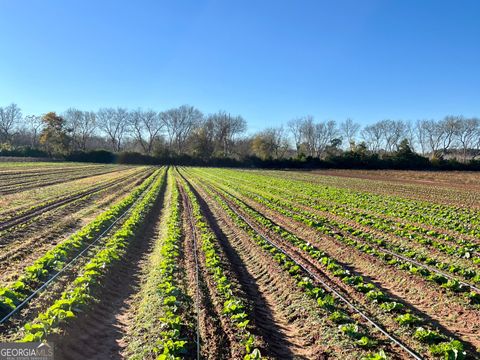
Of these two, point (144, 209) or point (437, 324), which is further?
point (144, 209)

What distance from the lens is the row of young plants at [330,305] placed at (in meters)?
6.13

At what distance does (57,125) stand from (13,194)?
3107 inches

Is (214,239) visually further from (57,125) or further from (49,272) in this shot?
(57,125)

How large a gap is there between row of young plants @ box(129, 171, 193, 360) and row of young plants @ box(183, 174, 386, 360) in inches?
116

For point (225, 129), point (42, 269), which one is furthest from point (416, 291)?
point (225, 129)

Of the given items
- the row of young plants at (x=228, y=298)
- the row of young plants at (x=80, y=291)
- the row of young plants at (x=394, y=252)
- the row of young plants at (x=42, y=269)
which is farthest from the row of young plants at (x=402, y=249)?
the row of young plants at (x=42, y=269)

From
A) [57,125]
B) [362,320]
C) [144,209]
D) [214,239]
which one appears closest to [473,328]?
[362,320]

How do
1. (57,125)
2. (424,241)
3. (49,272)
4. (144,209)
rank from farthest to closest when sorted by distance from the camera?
(57,125)
(144,209)
(424,241)
(49,272)

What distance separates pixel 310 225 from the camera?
16.3 metres

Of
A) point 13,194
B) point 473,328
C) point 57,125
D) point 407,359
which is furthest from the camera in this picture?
point 57,125

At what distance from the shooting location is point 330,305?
25.1ft
